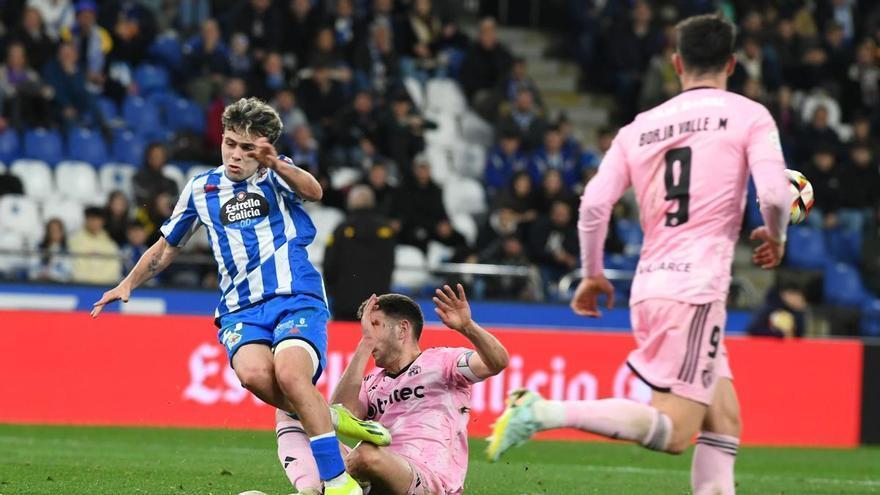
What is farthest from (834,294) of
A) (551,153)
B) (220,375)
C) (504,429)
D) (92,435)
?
(504,429)

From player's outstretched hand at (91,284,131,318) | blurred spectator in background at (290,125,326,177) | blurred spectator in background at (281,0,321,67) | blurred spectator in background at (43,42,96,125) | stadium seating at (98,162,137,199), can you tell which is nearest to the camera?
player's outstretched hand at (91,284,131,318)

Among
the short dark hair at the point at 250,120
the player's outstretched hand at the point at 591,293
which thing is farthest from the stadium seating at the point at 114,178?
the player's outstretched hand at the point at 591,293

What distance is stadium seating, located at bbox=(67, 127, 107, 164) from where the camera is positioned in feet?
57.3

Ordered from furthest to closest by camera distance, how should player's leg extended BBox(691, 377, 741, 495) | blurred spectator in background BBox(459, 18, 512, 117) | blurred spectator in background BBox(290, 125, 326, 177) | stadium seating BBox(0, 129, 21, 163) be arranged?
blurred spectator in background BBox(459, 18, 512, 117) → blurred spectator in background BBox(290, 125, 326, 177) → stadium seating BBox(0, 129, 21, 163) → player's leg extended BBox(691, 377, 741, 495)

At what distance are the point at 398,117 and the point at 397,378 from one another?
39.0 feet

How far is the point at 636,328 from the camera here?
6219 mm

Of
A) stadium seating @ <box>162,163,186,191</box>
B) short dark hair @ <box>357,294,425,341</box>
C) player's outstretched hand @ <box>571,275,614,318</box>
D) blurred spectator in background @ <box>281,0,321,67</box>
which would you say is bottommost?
stadium seating @ <box>162,163,186,191</box>

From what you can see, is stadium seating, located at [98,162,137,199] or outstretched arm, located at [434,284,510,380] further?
stadium seating, located at [98,162,137,199]

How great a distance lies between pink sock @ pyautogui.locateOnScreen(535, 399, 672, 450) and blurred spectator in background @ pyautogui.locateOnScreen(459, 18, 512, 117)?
49.3 feet

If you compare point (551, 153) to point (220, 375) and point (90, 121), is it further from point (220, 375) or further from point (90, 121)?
point (220, 375)

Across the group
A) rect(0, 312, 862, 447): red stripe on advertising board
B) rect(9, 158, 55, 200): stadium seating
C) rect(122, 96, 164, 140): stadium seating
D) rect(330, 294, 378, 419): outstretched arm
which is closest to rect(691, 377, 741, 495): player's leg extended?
rect(330, 294, 378, 419): outstretched arm

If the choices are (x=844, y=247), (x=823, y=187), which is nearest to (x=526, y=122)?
(x=823, y=187)

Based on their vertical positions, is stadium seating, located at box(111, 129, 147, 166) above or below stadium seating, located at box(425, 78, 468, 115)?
below

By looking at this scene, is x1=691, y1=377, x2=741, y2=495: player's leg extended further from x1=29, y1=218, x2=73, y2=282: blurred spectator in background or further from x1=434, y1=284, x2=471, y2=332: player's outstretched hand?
x1=29, y1=218, x2=73, y2=282: blurred spectator in background
